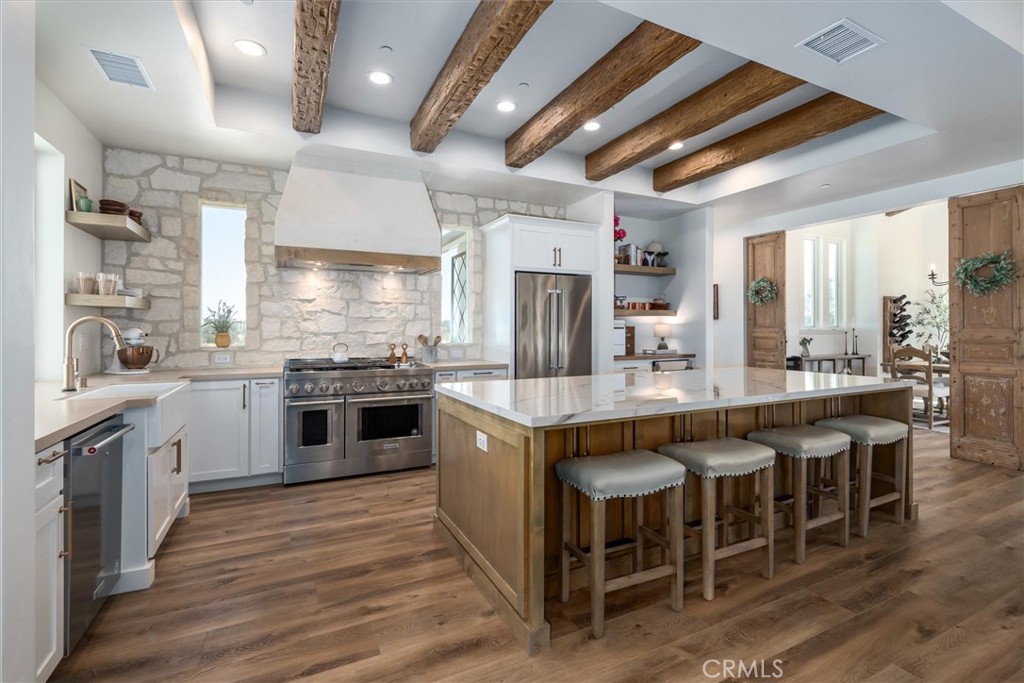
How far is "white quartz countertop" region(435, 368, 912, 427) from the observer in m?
1.93

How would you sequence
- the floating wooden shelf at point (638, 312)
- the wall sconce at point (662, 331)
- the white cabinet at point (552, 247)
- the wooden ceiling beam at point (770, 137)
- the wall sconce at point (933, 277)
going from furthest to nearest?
the wall sconce at point (933, 277)
the wall sconce at point (662, 331)
the floating wooden shelf at point (638, 312)
the white cabinet at point (552, 247)
the wooden ceiling beam at point (770, 137)

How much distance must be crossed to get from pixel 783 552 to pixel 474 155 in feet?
12.1

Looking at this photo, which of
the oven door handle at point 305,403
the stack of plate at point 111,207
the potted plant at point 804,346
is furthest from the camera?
the potted plant at point 804,346

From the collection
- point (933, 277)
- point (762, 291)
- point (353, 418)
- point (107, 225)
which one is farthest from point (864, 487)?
point (933, 277)

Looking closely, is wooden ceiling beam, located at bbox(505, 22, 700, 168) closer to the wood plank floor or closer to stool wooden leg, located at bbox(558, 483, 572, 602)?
stool wooden leg, located at bbox(558, 483, 572, 602)

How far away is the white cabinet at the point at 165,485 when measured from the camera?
2291 mm

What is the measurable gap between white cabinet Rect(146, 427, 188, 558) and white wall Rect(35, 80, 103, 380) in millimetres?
1050

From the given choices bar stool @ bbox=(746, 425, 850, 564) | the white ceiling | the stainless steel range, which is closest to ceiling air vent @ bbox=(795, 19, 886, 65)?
the white ceiling

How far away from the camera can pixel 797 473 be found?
247 cm

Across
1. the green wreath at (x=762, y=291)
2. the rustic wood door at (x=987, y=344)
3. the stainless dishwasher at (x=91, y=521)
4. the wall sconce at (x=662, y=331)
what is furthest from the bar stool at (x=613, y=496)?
the green wreath at (x=762, y=291)

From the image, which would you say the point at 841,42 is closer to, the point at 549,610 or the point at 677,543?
the point at 677,543

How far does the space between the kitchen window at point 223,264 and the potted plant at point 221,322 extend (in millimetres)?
20

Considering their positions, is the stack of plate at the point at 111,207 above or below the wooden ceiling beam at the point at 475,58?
below

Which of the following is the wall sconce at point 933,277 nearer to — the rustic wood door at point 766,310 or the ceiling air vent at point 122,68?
the rustic wood door at point 766,310
